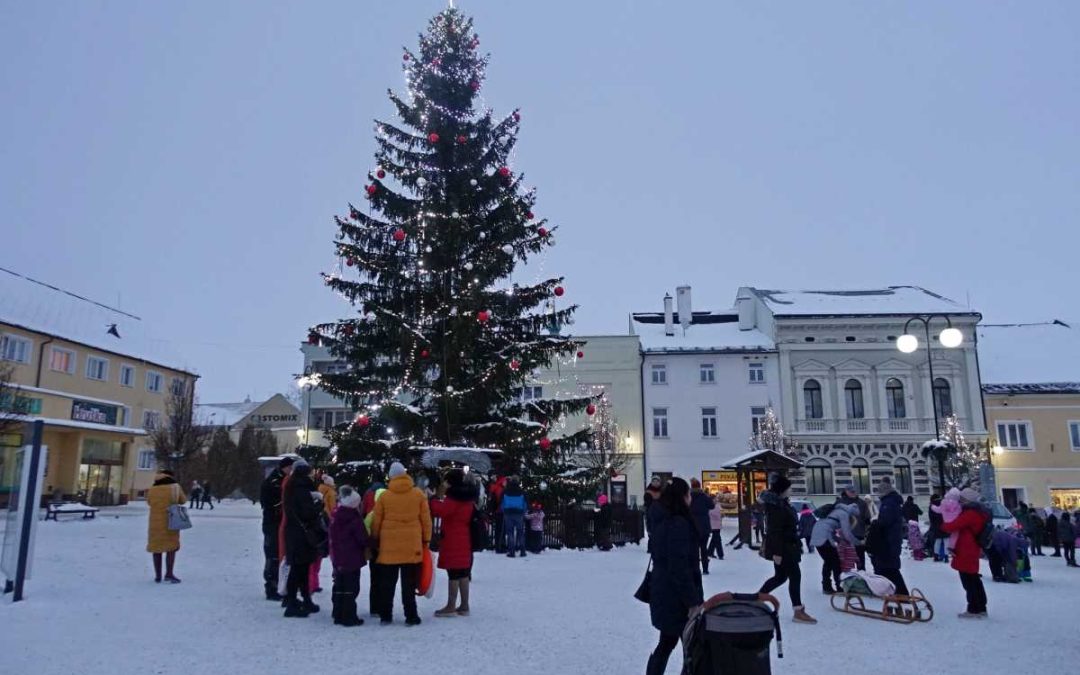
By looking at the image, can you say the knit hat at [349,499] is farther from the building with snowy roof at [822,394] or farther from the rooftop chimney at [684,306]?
the rooftop chimney at [684,306]

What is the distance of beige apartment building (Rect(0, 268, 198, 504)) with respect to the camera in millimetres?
36781

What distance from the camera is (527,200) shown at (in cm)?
1970

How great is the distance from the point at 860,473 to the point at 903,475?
2.24 metres

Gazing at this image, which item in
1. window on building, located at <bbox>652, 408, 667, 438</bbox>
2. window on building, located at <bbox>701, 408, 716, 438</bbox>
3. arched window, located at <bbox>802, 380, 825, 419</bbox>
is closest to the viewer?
arched window, located at <bbox>802, 380, 825, 419</bbox>

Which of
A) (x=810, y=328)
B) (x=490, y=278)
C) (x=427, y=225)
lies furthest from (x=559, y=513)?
(x=810, y=328)

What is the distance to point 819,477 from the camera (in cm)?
4075

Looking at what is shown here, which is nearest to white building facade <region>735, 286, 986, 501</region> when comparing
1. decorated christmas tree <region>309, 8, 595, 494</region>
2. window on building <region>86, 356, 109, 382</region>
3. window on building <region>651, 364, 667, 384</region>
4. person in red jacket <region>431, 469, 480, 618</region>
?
window on building <region>651, 364, 667, 384</region>

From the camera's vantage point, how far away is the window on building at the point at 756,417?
136 feet

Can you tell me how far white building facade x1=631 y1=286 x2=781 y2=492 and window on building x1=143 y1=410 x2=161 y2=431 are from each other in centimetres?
2915

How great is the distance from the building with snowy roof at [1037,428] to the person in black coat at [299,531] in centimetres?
4066

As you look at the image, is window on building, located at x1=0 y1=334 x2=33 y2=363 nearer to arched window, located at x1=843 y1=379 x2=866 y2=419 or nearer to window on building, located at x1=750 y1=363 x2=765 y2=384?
window on building, located at x1=750 y1=363 x2=765 y2=384

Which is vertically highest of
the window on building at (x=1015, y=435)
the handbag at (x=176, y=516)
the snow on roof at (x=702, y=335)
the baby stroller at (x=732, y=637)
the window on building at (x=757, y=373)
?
the snow on roof at (x=702, y=335)

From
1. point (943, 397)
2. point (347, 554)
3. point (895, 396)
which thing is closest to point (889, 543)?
point (347, 554)

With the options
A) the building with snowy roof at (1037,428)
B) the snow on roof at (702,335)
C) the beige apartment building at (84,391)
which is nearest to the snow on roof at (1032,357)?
the building with snowy roof at (1037,428)
